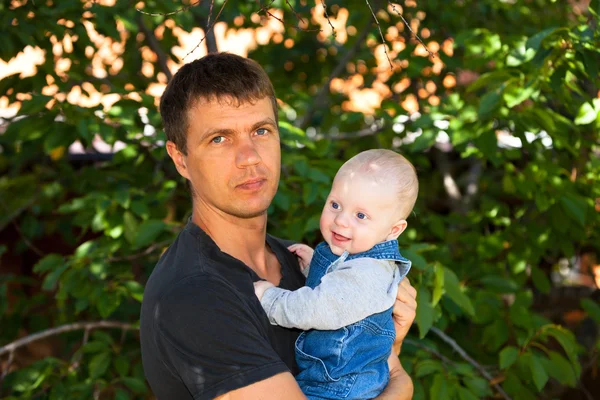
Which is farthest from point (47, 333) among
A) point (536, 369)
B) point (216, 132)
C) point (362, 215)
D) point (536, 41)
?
point (536, 41)

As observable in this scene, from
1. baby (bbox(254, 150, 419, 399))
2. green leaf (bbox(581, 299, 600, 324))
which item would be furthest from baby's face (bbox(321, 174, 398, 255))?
green leaf (bbox(581, 299, 600, 324))

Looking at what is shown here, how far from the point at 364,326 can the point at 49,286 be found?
1651 mm

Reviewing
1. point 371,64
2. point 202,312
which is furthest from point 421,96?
point 202,312

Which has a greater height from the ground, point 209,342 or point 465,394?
point 209,342

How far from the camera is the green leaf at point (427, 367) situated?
9.45 feet

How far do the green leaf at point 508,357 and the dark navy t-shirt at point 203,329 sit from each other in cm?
126

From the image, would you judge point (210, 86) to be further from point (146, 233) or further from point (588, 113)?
point (588, 113)

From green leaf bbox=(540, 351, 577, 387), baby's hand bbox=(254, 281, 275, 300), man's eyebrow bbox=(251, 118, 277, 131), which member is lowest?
green leaf bbox=(540, 351, 577, 387)

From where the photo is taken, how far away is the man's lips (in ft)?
6.94

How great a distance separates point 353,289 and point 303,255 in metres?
0.47

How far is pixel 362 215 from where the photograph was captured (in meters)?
2.14

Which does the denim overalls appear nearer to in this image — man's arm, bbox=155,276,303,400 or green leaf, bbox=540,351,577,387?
man's arm, bbox=155,276,303,400

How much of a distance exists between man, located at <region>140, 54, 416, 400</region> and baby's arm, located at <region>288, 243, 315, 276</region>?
0.10 feet

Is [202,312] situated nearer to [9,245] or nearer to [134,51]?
[134,51]
